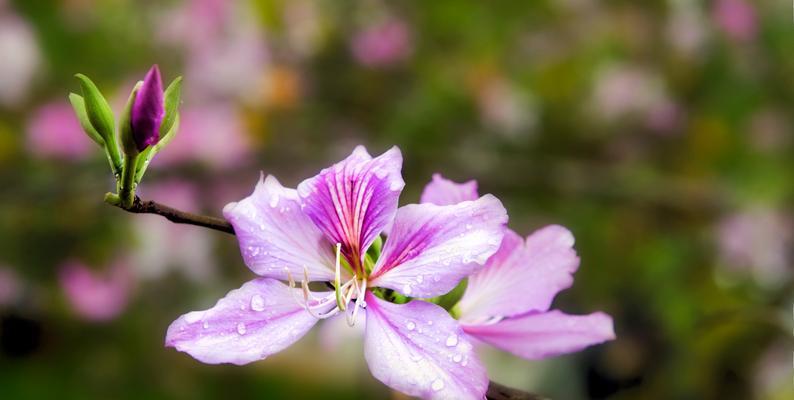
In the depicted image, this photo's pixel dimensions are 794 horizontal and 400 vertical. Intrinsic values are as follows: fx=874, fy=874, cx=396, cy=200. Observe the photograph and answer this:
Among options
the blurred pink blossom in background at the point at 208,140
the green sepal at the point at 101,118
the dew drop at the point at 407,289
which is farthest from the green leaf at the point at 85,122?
the blurred pink blossom in background at the point at 208,140

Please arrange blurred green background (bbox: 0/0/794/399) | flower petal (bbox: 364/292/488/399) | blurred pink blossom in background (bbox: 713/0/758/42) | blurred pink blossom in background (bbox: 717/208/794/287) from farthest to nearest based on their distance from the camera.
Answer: blurred pink blossom in background (bbox: 713/0/758/42), blurred pink blossom in background (bbox: 717/208/794/287), blurred green background (bbox: 0/0/794/399), flower petal (bbox: 364/292/488/399)

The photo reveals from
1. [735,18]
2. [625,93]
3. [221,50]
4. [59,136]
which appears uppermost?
[735,18]

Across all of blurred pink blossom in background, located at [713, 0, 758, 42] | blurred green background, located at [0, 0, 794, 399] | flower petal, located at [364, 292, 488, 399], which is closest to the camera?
flower petal, located at [364, 292, 488, 399]

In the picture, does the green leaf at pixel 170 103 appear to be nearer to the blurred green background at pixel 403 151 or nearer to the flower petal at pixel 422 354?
the flower petal at pixel 422 354

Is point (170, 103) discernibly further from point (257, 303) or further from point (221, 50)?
point (221, 50)

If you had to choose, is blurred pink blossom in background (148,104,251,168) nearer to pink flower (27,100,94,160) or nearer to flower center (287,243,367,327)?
pink flower (27,100,94,160)

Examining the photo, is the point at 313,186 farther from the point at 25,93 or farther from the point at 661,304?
the point at 25,93

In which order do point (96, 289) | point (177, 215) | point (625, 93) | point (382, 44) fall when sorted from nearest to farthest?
point (177, 215) → point (96, 289) → point (382, 44) → point (625, 93)

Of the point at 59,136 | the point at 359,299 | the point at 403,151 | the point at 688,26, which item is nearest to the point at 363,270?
the point at 359,299

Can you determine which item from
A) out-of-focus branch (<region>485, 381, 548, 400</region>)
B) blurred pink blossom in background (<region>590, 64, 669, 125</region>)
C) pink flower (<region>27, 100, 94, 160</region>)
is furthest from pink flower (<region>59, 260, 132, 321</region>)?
out-of-focus branch (<region>485, 381, 548, 400</region>)
